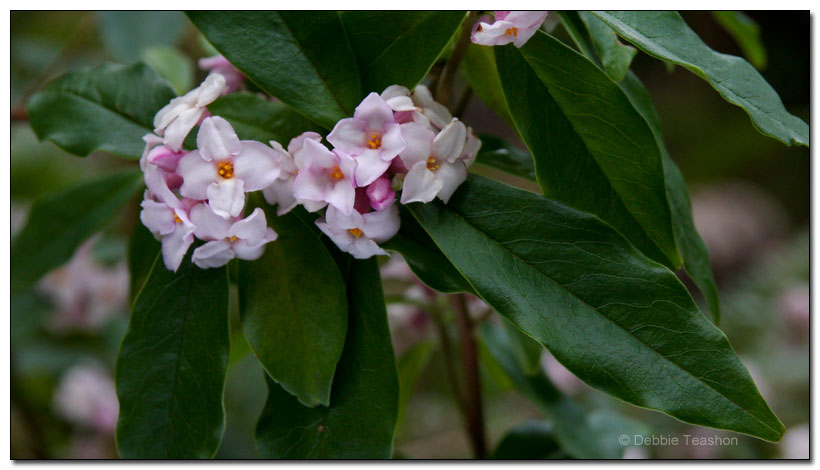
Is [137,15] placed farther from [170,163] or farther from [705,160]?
[705,160]

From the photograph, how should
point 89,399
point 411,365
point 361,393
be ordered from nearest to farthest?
1. point 361,393
2. point 411,365
3. point 89,399

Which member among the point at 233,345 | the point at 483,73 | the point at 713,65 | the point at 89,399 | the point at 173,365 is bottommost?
the point at 89,399

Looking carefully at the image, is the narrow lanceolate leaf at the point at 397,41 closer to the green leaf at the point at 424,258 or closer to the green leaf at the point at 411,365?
the green leaf at the point at 424,258

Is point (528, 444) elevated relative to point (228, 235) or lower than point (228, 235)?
lower

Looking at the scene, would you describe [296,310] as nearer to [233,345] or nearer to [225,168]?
[225,168]

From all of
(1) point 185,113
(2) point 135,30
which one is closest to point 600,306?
(1) point 185,113

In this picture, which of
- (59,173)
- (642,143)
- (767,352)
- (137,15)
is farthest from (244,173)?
(767,352)

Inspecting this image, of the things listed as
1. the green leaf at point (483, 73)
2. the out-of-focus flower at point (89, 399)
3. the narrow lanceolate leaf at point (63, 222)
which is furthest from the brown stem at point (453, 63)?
the out-of-focus flower at point (89, 399)
